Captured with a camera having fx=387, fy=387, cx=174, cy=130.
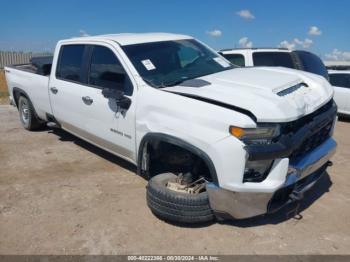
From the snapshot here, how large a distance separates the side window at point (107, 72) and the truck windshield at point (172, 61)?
0.62ft

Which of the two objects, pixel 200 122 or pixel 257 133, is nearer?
pixel 257 133

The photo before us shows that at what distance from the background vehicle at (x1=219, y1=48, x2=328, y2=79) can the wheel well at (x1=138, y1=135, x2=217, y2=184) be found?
13.5 ft

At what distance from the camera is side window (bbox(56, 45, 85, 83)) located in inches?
209

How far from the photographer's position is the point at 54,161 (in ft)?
19.4

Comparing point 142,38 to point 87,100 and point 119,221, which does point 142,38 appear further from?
point 119,221

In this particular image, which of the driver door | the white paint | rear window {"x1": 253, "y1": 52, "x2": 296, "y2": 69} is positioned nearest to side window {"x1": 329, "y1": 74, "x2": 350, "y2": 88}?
rear window {"x1": 253, "y1": 52, "x2": 296, "y2": 69}

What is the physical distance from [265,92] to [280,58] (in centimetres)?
428

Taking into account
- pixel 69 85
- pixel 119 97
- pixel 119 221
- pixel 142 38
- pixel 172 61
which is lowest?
pixel 119 221

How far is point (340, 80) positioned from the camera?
1038 cm

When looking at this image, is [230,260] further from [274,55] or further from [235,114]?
→ [274,55]

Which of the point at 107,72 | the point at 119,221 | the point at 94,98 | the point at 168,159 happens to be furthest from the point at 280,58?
the point at 119,221

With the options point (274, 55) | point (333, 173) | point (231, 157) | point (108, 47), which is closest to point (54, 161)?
point (108, 47)

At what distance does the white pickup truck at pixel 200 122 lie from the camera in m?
3.27

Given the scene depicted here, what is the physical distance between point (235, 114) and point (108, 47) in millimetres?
2180
